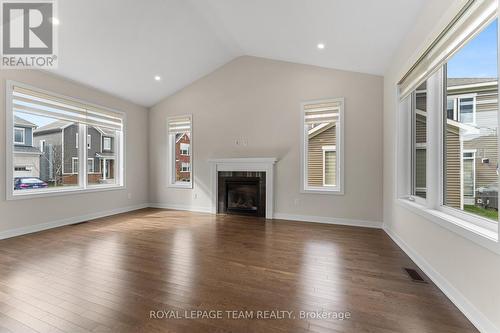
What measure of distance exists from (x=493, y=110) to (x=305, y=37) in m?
2.74

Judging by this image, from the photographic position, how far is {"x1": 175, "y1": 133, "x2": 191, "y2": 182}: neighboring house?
19.6ft

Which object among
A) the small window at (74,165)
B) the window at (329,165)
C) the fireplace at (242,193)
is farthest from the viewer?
the fireplace at (242,193)

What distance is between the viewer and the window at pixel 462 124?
1.69m

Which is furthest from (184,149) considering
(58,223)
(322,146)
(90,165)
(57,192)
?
(322,146)

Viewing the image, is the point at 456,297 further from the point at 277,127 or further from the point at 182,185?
the point at 182,185

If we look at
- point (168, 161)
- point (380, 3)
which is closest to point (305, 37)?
point (380, 3)

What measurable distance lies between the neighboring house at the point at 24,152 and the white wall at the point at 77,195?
0.83 feet

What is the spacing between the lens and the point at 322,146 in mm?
4734

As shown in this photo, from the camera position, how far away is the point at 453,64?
2.20 metres

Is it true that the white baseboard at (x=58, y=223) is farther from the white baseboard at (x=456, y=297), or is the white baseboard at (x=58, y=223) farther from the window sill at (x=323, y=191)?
the white baseboard at (x=456, y=297)

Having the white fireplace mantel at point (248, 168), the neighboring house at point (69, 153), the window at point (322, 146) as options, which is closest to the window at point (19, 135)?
the neighboring house at point (69, 153)

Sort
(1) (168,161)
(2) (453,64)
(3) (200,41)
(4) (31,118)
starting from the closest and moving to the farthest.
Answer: (2) (453,64)
(4) (31,118)
(3) (200,41)
(1) (168,161)

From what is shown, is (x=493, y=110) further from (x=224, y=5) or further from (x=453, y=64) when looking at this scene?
(x=224, y=5)

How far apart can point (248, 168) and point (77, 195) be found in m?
3.56
